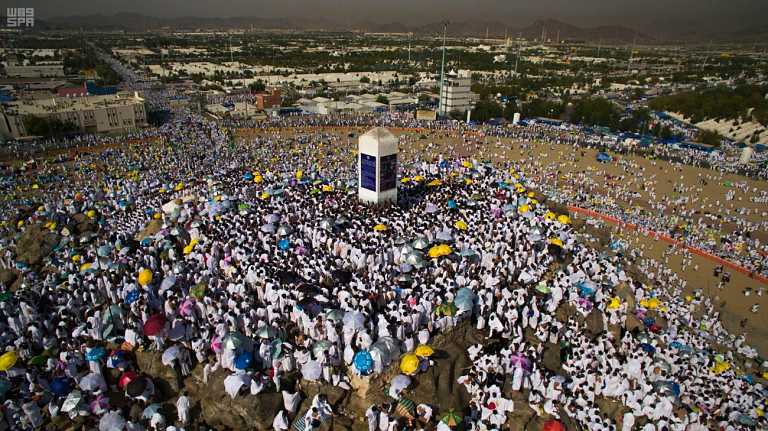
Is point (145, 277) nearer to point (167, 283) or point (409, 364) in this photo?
point (167, 283)

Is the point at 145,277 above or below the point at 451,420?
above

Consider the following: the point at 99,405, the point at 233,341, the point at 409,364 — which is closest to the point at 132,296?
the point at 99,405

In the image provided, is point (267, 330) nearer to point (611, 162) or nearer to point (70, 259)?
point (70, 259)

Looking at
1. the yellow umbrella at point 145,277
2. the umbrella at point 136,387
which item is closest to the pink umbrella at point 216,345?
the umbrella at point 136,387

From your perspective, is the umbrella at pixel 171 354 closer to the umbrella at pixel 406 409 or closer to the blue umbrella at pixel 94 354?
the blue umbrella at pixel 94 354

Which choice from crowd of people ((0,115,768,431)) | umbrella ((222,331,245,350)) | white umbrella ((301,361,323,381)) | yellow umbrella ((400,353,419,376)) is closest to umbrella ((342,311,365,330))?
crowd of people ((0,115,768,431))

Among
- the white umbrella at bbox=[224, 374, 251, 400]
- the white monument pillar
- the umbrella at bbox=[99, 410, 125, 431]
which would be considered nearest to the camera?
the umbrella at bbox=[99, 410, 125, 431]

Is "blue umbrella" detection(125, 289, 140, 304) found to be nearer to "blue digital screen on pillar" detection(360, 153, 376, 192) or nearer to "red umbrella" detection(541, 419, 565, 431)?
"blue digital screen on pillar" detection(360, 153, 376, 192)
